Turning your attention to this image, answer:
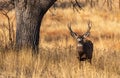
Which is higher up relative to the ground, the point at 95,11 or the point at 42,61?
the point at 42,61

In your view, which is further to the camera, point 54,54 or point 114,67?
point 54,54

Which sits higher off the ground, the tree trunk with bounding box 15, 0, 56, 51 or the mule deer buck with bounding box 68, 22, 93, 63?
the tree trunk with bounding box 15, 0, 56, 51

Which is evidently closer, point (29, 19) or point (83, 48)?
point (83, 48)

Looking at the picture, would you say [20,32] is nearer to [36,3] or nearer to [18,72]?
[36,3]

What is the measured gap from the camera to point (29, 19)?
11.5m

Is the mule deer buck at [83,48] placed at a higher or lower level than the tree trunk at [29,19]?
lower

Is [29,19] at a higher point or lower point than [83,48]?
higher

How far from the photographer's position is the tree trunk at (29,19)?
37.6 ft

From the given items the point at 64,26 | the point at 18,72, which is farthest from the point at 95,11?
the point at 18,72

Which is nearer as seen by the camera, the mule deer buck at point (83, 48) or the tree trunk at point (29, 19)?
the mule deer buck at point (83, 48)

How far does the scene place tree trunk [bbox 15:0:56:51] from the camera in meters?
11.4

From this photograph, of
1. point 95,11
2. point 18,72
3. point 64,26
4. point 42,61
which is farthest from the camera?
point 95,11

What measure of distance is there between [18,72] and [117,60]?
2653 mm

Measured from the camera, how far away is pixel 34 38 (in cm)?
1173
